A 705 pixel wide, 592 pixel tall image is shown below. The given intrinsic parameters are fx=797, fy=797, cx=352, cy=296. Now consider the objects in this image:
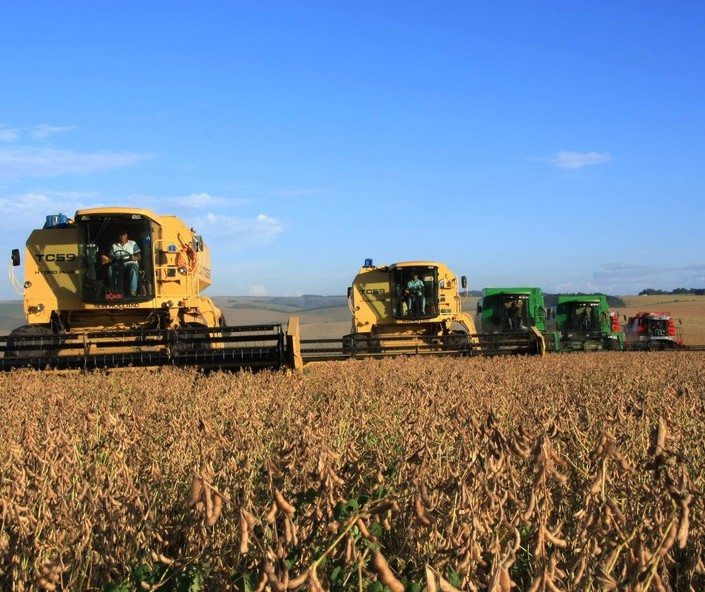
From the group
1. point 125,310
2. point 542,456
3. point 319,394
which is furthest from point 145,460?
point 125,310

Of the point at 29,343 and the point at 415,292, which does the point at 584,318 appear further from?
the point at 29,343

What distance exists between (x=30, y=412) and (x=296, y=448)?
3.32 m

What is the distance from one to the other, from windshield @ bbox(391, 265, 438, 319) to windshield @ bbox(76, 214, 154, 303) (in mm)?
6929

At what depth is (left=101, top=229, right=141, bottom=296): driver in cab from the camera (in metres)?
11.2

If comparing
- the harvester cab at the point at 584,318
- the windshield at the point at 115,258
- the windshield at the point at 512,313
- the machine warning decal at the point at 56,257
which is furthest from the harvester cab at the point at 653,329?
the machine warning decal at the point at 56,257

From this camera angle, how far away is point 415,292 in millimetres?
17047

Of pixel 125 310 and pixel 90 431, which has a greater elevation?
pixel 125 310

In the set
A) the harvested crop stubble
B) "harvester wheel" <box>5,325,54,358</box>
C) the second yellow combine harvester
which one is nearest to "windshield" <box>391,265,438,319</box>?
the second yellow combine harvester

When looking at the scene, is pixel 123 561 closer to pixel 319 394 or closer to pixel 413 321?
pixel 319 394

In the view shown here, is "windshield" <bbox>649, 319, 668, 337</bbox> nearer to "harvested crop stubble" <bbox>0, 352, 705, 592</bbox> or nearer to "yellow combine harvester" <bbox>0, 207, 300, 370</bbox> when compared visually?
"yellow combine harvester" <bbox>0, 207, 300, 370</bbox>

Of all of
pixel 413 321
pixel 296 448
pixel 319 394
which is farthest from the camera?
pixel 413 321

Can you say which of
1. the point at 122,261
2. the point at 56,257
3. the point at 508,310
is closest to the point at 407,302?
the point at 122,261

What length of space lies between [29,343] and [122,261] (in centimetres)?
171

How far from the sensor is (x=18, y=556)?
2.19 metres
